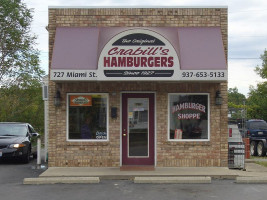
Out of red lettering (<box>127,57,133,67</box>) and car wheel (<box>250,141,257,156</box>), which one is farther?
car wheel (<box>250,141,257,156</box>)

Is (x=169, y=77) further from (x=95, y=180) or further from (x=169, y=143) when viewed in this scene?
(x=95, y=180)

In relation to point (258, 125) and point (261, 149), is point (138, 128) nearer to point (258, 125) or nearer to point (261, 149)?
point (261, 149)

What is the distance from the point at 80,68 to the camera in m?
12.0

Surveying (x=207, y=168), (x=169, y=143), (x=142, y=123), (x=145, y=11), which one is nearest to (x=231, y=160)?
(x=207, y=168)

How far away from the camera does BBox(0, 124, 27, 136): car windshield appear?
53.4 feet

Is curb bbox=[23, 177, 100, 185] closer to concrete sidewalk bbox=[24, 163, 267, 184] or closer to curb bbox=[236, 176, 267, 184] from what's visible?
concrete sidewalk bbox=[24, 163, 267, 184]

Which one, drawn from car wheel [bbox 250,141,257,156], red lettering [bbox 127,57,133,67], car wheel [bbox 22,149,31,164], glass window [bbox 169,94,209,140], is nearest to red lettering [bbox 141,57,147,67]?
red lettering [bbox 127,57,133,67]

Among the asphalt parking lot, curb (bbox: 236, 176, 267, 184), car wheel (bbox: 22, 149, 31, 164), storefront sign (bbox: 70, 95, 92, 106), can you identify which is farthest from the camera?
car wheel (bbox: 22, 149, 31, 164)

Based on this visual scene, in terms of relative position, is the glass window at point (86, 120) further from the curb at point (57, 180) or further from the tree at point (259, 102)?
the tree at point (259, 102)

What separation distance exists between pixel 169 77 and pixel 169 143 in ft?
7.40

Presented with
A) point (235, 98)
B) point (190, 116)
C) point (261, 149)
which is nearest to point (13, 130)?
point (190, 116)

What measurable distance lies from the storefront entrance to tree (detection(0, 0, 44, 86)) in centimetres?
1562

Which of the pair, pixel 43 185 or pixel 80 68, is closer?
pixel 43 185

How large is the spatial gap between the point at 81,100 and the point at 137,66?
7.41 feet
